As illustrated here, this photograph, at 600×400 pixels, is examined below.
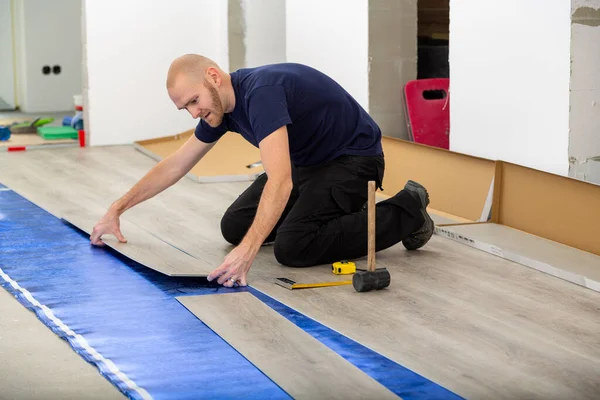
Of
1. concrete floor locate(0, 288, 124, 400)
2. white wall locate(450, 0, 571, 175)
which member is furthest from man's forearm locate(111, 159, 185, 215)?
white wall locate(450, 0, 571, 175)

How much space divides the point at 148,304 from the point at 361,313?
74cm

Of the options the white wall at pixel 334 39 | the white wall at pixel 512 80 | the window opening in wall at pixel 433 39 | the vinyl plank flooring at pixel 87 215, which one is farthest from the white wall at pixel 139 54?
the white wall at pixel 512 80

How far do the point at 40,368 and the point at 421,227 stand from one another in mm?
1891

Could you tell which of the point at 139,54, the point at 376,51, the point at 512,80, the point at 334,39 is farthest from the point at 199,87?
the point at 139,54

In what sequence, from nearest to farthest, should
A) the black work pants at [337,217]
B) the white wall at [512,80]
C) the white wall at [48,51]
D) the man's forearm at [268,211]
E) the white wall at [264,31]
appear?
the man's forearm at [268,211]
the black work pants at [337,217]
the white wall at [512,80]
the white wall at [264,31]
the white wall at [48,51]

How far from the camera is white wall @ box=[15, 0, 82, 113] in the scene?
9719 mm

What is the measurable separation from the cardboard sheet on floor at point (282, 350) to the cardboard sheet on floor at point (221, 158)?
259cm

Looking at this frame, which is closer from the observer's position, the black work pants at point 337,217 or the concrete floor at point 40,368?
the concrete floor at point 40,368

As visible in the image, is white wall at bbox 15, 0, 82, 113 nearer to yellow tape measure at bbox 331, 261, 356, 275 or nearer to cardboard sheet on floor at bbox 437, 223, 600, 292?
cardboard sheet on floor at bbox 437, 223, 600, 292

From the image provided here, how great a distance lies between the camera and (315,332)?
304 cm

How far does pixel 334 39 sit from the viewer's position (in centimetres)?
645

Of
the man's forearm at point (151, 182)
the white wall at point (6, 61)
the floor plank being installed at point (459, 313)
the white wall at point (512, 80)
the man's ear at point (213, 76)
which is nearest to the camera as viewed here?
the floor plank being installed at point (459, 313)

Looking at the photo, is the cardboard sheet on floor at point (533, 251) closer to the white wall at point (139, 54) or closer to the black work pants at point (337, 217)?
the black work pants at point (337, 217)

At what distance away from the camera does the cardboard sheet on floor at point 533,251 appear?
146 inches
